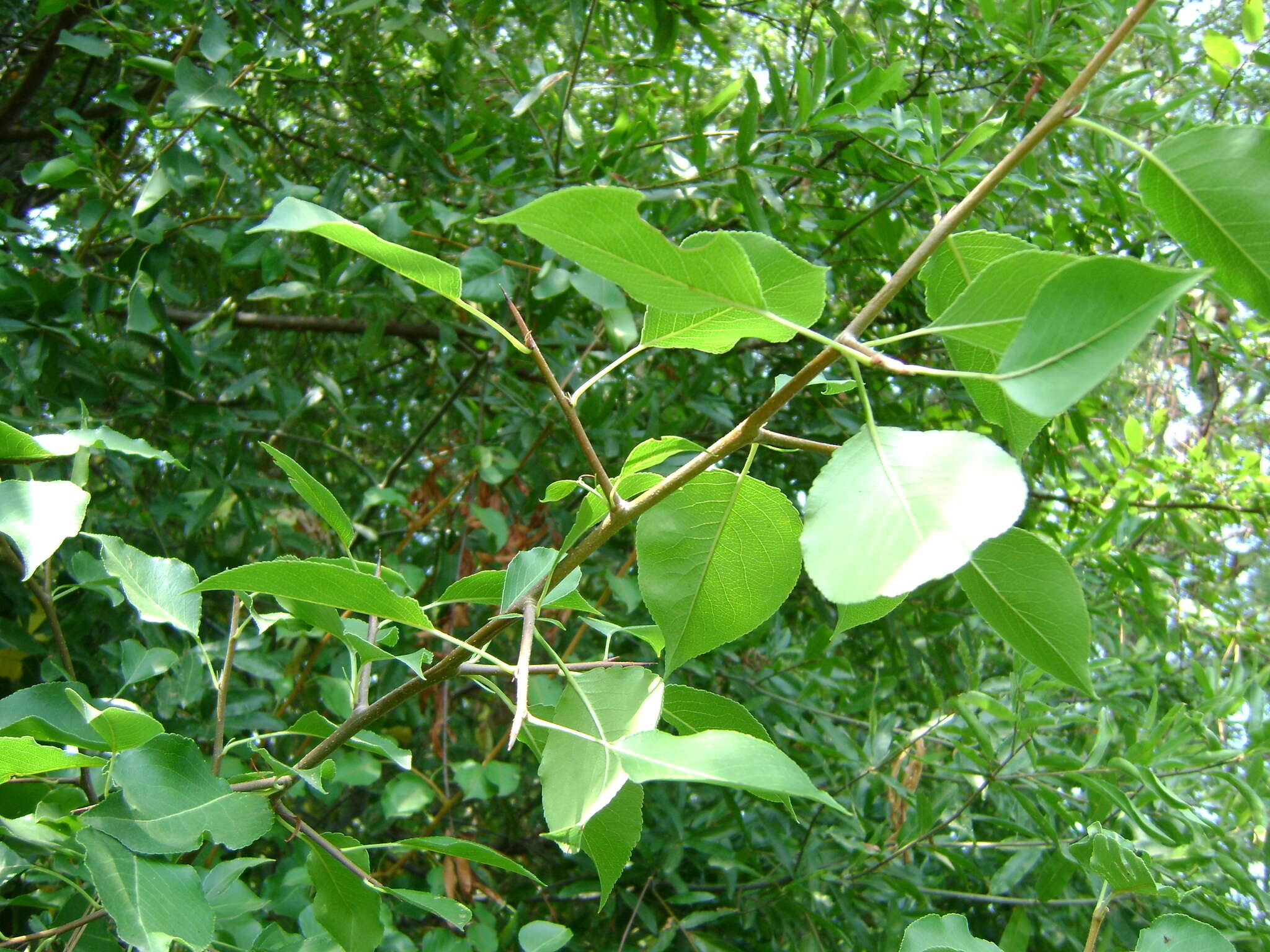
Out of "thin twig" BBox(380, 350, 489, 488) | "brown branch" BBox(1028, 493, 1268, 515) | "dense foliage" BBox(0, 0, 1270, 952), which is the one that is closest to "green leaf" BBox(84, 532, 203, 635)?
"dense foliage" BBox(0, 0, 1270, 952)

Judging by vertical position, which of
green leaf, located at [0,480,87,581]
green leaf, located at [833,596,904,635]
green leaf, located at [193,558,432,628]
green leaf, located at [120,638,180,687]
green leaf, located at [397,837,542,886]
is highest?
green leaf, located at [193,558,432,628]

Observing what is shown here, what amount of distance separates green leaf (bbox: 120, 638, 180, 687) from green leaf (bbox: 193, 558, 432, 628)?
0.36 meters

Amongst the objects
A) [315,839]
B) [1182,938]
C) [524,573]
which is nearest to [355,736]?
[315,839]

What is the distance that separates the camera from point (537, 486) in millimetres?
1306

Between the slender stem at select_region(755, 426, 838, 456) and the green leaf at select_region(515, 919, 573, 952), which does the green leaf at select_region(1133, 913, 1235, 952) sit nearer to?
the slender stem at select_region(755, 426, 838, 456)

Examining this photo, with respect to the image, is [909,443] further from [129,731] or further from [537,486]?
[537,486]

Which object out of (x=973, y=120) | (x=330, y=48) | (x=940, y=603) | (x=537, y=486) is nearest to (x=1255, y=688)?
(x=940, y=603)

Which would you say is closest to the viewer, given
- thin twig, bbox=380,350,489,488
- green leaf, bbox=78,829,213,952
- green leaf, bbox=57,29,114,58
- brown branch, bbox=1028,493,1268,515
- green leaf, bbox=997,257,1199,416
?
green leaf, bbox=997,257,1199,416

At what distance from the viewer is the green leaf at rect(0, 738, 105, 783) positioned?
0.34 metres

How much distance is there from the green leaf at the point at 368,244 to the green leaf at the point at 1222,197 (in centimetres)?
21

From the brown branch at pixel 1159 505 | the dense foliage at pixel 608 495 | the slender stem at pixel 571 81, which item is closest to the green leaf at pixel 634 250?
the dense foliage at pixel 608 495

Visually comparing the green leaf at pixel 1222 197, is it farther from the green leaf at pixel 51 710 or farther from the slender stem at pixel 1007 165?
the green leaf at pixel 51 710

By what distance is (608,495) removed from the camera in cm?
35

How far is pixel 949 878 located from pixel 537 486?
0.72 metres
